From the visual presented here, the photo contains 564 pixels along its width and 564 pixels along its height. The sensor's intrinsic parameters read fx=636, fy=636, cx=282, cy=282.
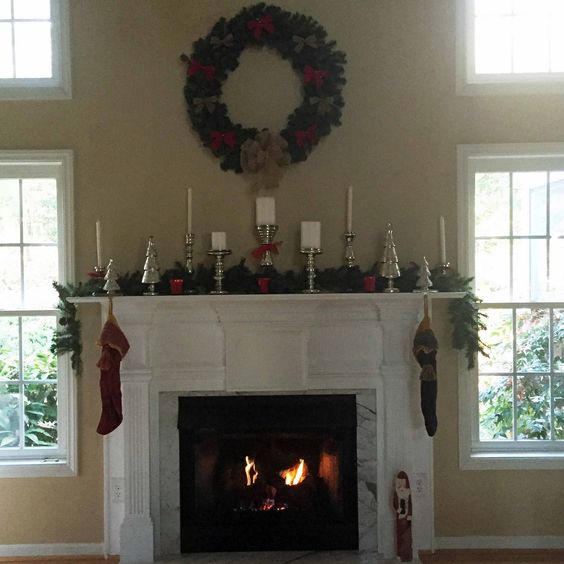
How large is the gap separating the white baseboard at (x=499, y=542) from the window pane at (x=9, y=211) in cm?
310

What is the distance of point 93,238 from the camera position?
3693mm

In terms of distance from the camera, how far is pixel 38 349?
12.6ft

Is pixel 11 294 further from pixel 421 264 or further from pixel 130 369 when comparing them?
pixel 421 264

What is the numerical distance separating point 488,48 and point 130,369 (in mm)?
2810

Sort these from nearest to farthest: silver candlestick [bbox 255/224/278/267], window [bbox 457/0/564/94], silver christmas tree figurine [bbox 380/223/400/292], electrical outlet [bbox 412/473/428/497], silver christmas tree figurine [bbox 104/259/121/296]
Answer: silver christmas tree figurine [bbox 104/259/121/296] < silver christmas tree figurine [bbox 380/223/400/292] < silver candlestick [bbox 255/224/278/267] < electrical outlet [bbox 412/473/428/497] < window [bbox 457/0/564/94]

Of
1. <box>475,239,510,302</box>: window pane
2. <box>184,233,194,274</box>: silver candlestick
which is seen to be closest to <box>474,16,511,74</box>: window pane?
<box>475,239,510,302</box>: window pane

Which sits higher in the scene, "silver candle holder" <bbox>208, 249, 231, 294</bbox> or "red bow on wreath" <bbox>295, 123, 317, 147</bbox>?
"red bow on wreath" <bbox>295, 123, 317, 147</bbox>

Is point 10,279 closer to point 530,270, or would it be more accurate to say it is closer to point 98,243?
point 98,243

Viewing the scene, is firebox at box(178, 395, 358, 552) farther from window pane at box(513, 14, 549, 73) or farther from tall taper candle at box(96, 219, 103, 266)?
window pane at box(513, 14, 549, 73)

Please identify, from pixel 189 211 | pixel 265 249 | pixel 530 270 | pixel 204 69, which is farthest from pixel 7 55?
pixel 530 270

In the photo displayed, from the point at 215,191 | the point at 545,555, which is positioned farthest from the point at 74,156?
the point at 545,555

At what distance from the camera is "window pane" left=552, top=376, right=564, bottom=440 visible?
12.6 ft

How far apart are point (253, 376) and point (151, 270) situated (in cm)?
81

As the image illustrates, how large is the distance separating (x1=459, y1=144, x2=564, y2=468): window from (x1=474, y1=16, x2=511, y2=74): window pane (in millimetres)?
634
